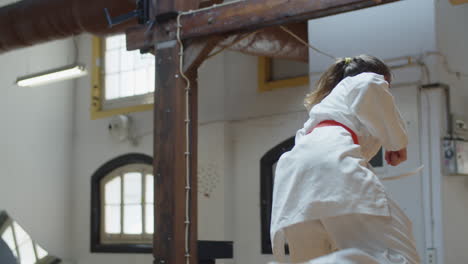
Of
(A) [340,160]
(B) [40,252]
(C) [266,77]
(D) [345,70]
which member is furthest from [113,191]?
(A) [340,160]

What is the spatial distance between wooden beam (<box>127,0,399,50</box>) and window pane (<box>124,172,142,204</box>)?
456cm

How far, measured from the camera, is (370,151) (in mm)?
1952

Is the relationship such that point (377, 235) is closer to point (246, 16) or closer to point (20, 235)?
point (246, 16)

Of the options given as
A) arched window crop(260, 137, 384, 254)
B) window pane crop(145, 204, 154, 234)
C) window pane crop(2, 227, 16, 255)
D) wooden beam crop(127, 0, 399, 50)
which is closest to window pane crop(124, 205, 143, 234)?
window pane crop(145, 204, 154, 234)

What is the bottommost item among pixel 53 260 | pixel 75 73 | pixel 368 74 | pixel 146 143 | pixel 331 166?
pixel 53 260

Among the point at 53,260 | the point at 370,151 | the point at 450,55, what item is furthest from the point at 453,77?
the point at 53,260

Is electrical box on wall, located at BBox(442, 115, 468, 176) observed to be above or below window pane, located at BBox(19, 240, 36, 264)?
above

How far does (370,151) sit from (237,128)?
638 cm

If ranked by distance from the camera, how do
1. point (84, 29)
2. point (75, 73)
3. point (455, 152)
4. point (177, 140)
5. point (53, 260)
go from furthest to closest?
point (53, 260) < point (75, 73) < point (84, 29) < point (455, 152) < point (177, 140)

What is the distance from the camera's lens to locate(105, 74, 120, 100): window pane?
394 inches

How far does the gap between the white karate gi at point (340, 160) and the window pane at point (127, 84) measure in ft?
26.4

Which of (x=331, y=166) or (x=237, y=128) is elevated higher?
(x=237, y=128)

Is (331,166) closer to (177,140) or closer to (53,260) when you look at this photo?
(177,140)

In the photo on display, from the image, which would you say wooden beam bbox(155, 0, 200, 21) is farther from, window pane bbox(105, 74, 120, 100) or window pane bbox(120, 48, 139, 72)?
window pane bbox(105, 74, 120, 100)
